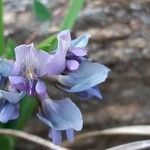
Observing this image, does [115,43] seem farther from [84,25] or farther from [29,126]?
[29,126]

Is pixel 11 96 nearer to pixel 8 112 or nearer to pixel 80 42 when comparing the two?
pixel 8 112

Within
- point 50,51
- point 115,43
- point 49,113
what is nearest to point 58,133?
point 49,113

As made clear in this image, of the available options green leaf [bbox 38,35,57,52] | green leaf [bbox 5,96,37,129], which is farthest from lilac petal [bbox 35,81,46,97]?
green leaf [bbox 5,96,37,129]

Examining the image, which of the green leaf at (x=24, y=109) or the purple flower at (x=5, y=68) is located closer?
the purple flower at (x=5, y=68)

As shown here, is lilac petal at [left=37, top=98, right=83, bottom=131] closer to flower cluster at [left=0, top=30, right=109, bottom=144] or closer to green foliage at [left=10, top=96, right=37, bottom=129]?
flower cluster at [left=0, top=30, right=109, bottom=144]

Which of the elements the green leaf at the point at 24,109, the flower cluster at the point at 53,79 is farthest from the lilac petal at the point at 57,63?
the green leaf at the point at 24,109

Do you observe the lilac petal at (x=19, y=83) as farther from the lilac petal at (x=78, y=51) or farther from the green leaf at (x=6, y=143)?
the green leaf at (x=6, y=143)
